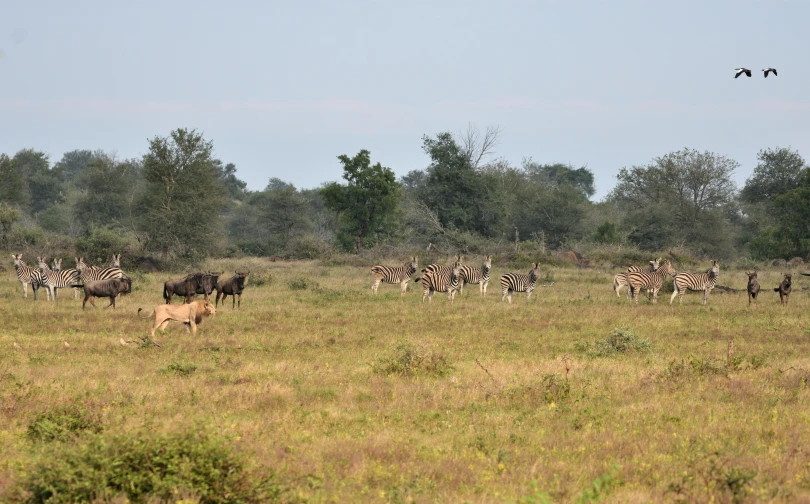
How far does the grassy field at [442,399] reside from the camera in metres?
7.91

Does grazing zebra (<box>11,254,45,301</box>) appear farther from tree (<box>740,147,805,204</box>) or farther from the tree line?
tree (<box>740,147,805,204</box>)

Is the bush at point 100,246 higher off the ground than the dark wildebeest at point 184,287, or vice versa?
the bush at point 100,246

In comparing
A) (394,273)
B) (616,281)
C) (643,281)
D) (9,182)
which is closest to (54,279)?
(394,273)

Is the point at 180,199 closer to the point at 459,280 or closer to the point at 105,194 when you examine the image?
the point at 459,280

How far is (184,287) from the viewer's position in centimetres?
2325

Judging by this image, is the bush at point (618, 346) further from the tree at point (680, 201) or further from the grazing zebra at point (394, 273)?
the tree at point (680, 201)

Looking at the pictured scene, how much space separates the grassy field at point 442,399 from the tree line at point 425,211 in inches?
844

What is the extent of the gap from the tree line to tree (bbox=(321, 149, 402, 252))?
0.07m

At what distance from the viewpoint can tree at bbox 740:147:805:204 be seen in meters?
63.2

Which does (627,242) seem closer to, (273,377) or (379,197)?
(379,197)

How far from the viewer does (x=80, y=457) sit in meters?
7.15

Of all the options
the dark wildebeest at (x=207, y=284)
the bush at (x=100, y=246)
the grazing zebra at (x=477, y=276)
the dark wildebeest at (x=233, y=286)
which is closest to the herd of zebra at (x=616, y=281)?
the grazing zebra at (x=477, y=276)

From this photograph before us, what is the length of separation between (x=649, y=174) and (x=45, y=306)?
5232cm

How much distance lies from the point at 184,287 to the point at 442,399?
44.2 feet
